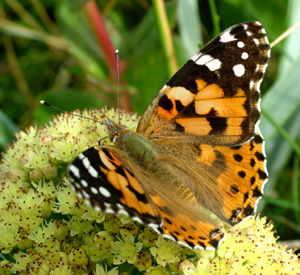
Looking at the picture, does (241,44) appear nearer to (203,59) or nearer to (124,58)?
(203,59)

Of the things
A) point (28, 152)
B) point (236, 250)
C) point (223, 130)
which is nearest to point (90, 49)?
point (28, 152)

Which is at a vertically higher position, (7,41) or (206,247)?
(7,41)

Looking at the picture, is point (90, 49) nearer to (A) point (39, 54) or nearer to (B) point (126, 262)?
(A) point (39, 54)

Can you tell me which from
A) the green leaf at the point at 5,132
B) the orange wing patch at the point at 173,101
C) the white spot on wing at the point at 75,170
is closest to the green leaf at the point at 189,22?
the green leaf at the point at 5,132

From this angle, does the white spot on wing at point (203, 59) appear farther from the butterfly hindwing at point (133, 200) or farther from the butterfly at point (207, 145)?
the butterfly hindwing at point (133, 200)

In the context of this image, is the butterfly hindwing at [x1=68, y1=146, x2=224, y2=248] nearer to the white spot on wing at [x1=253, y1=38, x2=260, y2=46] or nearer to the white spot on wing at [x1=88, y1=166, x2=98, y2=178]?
the white spot on wing at [x1=88, y1=166, x2=98, y2=178]

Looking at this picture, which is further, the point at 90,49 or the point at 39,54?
the point at 39,54

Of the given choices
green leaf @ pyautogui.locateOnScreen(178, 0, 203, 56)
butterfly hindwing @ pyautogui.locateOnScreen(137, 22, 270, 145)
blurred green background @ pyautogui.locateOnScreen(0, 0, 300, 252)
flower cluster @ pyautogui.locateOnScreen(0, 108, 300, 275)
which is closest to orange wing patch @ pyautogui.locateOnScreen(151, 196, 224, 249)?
flower cluster @ pyautogui.locateOnScreen(0, 108, 300, 275)
